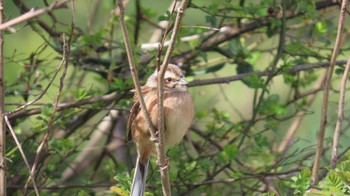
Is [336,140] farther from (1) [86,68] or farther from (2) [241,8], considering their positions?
(1) [86,68]

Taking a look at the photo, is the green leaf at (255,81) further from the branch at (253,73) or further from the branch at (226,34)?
the branch at (226,34)

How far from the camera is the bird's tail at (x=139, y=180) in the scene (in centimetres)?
412

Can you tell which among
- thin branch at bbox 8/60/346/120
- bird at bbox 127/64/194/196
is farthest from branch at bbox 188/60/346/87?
bird at bbox 127/64/194/196

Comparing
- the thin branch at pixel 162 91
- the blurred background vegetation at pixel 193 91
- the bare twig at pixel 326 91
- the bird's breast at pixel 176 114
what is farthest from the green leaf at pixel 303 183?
the bird's breast at pixel 176 114

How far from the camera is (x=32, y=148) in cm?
496

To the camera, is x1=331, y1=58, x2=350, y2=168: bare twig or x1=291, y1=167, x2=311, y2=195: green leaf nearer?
x1=291, y1=167, x2=311, y2=195: green leaf

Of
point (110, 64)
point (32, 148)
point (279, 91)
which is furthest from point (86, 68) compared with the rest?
point (279, 91)

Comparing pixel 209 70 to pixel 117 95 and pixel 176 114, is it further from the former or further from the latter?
pixel 176 114

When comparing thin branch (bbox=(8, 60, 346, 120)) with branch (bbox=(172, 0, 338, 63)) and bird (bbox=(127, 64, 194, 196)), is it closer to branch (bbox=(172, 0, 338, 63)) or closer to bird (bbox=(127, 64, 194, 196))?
bird (bbox=(127, 64, 194, 196))

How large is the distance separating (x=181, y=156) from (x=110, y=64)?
830 mm

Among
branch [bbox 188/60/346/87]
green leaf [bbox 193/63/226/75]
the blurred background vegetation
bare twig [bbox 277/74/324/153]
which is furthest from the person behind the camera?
bare twig [bbox 277/74/324/153]

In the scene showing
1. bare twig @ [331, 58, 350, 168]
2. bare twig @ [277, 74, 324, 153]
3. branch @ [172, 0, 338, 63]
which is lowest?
bare twig @ [277, 74, 324, 153]

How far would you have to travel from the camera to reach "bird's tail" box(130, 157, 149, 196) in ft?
13.5

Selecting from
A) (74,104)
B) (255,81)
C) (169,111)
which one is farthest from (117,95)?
(255,81)
